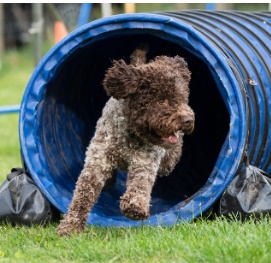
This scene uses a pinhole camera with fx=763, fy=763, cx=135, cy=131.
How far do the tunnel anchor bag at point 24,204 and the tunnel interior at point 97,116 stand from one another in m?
0.18

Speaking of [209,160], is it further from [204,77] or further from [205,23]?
[205,23]

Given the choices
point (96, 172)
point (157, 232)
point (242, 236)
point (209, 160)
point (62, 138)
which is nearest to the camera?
point (242, 236)

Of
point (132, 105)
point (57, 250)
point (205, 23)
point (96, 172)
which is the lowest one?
point (57, 250)

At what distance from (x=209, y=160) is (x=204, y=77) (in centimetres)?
74

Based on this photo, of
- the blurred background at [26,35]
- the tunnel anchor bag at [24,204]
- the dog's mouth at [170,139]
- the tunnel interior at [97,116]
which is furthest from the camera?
the blurred background at [26,35]

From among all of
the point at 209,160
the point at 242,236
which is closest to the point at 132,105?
the point at 242,236

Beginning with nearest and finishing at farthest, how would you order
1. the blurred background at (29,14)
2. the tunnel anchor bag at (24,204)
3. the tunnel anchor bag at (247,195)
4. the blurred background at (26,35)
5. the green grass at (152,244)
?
the green grass at (152,244), the tunnel anchor bag at (247,195), the tunnel anchor bag at (24,204), the blurred background at (26,35), the blurred background at (29,14)

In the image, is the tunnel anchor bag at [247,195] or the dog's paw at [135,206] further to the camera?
the tunnel anchor bag at [247,195]

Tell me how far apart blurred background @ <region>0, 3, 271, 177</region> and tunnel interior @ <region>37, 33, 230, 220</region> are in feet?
3.48

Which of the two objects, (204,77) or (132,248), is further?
(204,77)

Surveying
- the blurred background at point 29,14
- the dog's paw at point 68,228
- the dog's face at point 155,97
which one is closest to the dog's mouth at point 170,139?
the dog's face at point 155,97

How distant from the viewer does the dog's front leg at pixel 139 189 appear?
459cm

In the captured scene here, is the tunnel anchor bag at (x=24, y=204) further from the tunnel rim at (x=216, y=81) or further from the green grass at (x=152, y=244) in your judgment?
the green grass at (x=152, y=244)

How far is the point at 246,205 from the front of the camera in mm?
5074
